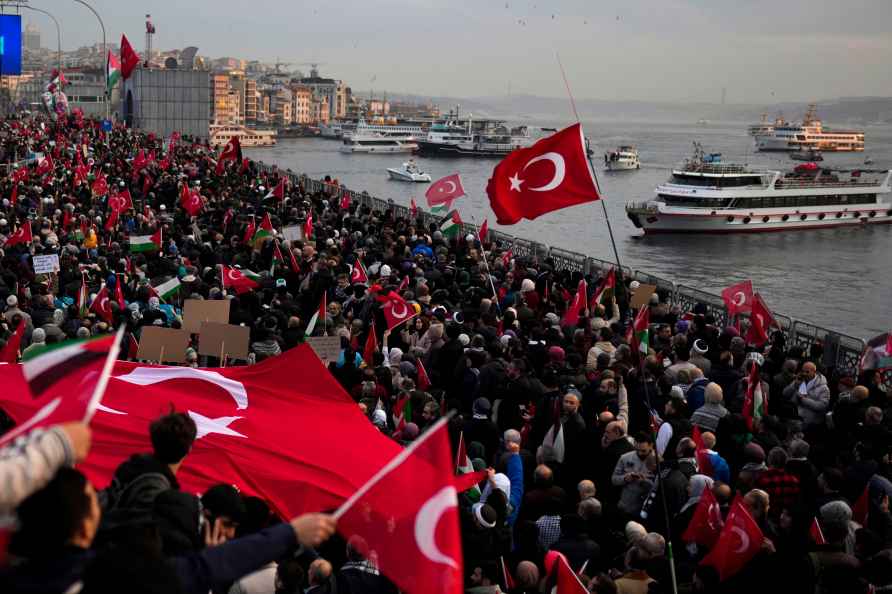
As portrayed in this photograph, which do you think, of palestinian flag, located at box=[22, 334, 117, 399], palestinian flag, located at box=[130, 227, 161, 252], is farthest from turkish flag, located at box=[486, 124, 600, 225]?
palestinian flag, located at box=[130, 227, 161, 252]

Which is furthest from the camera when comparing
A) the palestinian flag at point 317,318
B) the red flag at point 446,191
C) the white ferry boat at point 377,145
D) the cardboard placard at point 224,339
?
the white ferry boat at point 377,145

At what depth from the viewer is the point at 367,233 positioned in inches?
658

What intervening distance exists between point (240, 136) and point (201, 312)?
105136mm

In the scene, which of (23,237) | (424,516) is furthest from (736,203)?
(424,516)

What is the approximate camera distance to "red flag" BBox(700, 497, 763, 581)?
4.71m

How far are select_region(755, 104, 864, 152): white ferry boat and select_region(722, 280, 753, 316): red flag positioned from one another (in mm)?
107934

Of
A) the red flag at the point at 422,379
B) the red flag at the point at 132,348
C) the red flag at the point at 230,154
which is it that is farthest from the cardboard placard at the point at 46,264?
the red flag at the point at 230,154

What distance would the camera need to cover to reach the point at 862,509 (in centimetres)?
567

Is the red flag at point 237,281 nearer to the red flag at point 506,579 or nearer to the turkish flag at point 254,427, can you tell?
the turkish flag at point 254,427

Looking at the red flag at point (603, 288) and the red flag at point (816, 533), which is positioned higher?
the red flag at point (603, 288)

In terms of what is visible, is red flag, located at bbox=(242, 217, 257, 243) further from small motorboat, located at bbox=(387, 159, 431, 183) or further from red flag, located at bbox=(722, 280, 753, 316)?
small motorboat, located at bbox=(387, 159, 431, 183)

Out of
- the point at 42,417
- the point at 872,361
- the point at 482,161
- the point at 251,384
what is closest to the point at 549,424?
the point at 251,384

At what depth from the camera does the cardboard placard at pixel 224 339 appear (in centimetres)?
788

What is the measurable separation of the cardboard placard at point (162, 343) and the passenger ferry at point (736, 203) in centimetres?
3690
